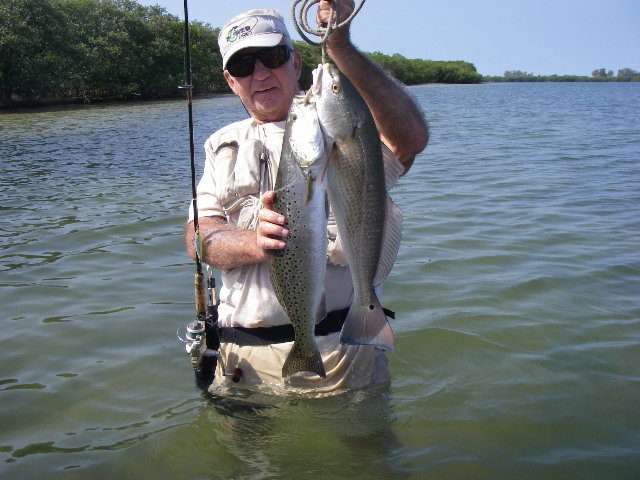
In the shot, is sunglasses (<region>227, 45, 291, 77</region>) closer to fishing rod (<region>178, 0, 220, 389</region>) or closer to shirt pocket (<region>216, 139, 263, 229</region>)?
shirt pocket (<region>216, 139, 263, 229</region>)

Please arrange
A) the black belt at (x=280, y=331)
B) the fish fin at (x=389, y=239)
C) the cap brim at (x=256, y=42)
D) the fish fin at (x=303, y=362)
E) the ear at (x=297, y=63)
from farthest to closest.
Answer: the ear at (x=297, y=63)
the black belt at (x=280, y=331)
the cap brim at (x=256, y=42)
the fish fin at (x=303, y=362)
the fish fin at (x=389, y=239)

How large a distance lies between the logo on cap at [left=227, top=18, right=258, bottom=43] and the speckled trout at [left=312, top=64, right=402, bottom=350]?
1.05 meters

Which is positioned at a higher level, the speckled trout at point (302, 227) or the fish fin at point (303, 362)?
the speckled trout at point (302, 227)

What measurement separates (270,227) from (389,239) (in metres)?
0.58

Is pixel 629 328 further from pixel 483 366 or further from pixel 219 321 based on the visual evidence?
pixel 219 321

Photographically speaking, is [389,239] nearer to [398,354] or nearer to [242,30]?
[242,30]

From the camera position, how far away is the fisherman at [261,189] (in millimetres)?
3307

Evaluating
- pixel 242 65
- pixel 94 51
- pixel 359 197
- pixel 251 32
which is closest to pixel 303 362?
pixel 359 197

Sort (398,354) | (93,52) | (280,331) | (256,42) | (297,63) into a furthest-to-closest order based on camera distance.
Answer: (93,52) → (398,354) → (297,63) → (280,331) → (256,42)

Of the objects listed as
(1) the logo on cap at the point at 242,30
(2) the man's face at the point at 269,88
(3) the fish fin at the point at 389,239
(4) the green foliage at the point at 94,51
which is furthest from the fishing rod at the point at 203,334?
(4) the green foliage at the point at 94,51

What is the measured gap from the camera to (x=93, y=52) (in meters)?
57.9

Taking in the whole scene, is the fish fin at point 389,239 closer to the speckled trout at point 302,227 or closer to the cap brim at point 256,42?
the speckled trout at point 302,227

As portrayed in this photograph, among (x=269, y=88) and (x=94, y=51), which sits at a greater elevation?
(x=94, y=51)

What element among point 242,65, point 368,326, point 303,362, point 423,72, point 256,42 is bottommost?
point 303,362
